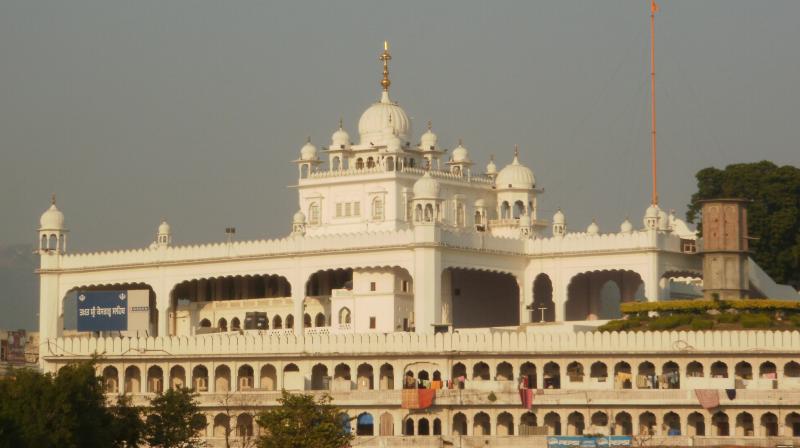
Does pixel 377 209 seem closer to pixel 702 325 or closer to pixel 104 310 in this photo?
pixel 104 310

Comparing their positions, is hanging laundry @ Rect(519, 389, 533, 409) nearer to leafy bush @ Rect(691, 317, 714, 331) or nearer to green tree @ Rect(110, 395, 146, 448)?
leafy bush @ Rect(691, 317, 714, 331)

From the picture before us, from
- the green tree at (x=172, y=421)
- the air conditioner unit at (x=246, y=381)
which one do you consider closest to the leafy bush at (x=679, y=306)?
the air conditioner unit at (x=246, y=381)

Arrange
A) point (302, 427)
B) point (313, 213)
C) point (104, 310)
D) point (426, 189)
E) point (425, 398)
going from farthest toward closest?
1. point (313, 213)
2. point (104, 310)
3. point (426, 189)
4. point (425, 398)
5. point (302, 427)

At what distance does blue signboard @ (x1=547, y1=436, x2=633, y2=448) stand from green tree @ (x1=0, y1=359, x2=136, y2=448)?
52.7 ft

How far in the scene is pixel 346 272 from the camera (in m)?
90.3

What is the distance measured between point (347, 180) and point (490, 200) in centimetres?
730

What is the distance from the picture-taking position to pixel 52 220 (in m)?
96.4

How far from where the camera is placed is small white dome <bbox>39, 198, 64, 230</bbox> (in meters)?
96.1

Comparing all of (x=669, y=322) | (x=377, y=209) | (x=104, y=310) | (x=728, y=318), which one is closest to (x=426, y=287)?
(x=377, y=209)

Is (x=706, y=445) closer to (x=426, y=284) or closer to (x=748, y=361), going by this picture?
(x=748, y=361)

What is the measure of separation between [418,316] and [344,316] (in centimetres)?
494

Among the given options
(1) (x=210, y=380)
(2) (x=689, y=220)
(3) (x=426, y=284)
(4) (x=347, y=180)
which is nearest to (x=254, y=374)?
(1) (x=210, y=380)

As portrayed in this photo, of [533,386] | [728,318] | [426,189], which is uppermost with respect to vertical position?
[426,189]

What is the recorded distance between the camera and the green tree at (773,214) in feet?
304
